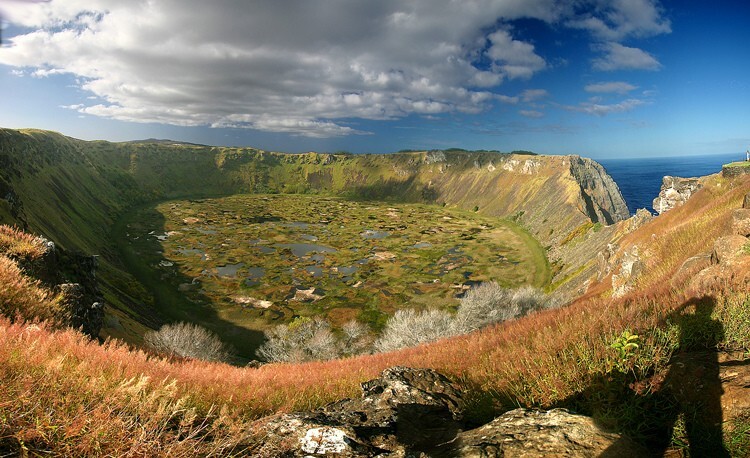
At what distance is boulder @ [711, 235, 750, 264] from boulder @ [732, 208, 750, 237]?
1.70 metres

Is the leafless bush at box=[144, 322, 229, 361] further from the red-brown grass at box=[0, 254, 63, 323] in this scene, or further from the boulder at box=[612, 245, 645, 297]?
the boulder at box=[612, 245, 645, 297]

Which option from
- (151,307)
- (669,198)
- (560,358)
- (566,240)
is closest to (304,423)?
(560,358)

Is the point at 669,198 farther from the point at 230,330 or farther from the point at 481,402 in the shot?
the point at 230,330

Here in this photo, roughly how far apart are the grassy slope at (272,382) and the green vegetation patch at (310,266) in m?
57.5

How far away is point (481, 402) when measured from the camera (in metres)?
6.73

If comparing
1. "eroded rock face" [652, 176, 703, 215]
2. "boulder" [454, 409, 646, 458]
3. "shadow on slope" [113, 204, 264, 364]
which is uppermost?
"eroded rock face" [652, 176, 703, 215]

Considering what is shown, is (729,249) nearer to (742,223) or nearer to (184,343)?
(742,223)

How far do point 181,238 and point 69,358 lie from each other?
14822 centimetres

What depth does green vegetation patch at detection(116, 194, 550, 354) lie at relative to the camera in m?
73.9

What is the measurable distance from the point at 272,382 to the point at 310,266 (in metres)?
98.9

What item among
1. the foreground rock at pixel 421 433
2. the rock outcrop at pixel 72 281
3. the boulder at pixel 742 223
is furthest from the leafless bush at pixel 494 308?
the foreground rock at pixel 421 433

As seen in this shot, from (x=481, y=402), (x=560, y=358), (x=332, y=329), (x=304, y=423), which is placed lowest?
(x=332, y=329)

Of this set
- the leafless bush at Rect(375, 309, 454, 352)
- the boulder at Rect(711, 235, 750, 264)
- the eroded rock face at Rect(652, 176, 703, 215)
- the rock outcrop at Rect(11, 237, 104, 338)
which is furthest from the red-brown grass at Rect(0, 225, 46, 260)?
the eroded rock face at Rect(652, 176, 703, 215)

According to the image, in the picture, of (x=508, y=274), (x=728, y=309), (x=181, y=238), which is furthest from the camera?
(x=181, y=238)
